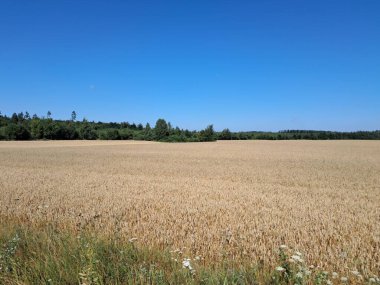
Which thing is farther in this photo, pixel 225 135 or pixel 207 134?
pixel 225 135

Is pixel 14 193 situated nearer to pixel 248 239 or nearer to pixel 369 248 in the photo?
pixel 248 239

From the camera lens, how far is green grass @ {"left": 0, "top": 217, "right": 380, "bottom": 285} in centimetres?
370

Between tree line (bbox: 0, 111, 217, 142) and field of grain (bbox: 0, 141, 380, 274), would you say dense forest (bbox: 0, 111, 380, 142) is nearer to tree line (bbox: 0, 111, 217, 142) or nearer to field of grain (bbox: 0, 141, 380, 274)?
tree line (bbox: 0, 111, 217, 142)

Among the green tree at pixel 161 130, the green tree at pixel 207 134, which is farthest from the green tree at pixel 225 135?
the green tree at pixel 161 130

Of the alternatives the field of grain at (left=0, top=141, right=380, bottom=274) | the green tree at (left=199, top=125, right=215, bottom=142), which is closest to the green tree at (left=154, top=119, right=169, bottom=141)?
the green tree at (left=199, top=125, right=215, bottom=142)

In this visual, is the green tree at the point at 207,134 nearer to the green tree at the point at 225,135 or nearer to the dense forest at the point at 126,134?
the dense forest at the point at 126,134

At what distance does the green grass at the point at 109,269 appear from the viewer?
12.1 ft

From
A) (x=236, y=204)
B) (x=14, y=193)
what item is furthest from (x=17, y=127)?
(x=236, y=204)

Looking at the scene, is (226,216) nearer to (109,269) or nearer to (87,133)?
(109,269)

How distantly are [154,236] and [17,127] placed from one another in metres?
108

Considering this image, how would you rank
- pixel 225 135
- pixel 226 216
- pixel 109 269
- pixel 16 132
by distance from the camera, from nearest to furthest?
pixel 109 269, pixel 226 216, pixel 16 132, pixel 225 135

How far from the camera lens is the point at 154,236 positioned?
21.8ft

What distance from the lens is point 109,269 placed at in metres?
4.02

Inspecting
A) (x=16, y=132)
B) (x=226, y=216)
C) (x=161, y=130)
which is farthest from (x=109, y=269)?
(x=161, y=130)
